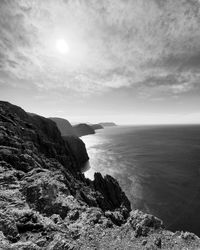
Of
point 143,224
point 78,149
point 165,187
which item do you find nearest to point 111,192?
point 165,187

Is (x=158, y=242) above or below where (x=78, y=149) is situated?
above

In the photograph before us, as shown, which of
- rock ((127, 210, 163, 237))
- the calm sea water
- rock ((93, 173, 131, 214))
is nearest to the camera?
rock ((127, 210, 163, 237))

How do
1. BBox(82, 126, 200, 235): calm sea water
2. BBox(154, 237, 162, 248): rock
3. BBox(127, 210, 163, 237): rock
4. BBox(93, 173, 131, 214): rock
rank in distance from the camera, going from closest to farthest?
BBox(154, 237, 162, 248): rock, BBox(127, 210, 163, 237): rock, BBox(82, 126, 200, 235): calm sea water, BBox(93, 173, 131, 214): rock

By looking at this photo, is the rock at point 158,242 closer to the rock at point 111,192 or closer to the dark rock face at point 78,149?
the rock at point 111,192

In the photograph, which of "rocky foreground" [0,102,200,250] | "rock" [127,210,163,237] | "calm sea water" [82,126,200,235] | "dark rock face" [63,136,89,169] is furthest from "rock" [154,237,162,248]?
"dark rock face" [63,136,89,169]

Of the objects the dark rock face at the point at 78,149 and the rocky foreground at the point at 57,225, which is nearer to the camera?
the rocky foreground at the point at 57,225

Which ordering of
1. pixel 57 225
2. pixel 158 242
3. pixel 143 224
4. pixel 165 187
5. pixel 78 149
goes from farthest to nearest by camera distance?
pixel 78 149 → pixel 165 187 → pixel 143 224 → pixel 57 225 → pixel 158 242

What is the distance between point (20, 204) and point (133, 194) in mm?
45226

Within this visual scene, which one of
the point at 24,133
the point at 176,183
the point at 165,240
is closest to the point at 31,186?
the point at 165,240

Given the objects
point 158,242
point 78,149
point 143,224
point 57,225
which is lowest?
point 78,149

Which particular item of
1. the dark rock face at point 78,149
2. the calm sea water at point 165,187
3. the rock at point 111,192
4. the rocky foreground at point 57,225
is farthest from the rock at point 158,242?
the dark rock face at point 78,149

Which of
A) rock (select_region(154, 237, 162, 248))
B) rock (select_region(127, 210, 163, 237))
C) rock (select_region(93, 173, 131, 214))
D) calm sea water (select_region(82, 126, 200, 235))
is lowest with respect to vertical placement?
calm sea water (select_region(82, 126, 200, 235))

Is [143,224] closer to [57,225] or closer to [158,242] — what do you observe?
[158,242]

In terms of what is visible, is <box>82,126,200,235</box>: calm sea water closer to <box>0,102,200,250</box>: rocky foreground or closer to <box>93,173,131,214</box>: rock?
<box>93,173,131,214</box>: rock
